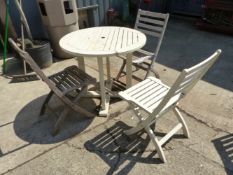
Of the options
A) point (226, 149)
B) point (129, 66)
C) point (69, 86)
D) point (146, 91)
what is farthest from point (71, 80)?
point (226, 149)

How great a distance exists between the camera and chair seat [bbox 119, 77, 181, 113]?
2452mm

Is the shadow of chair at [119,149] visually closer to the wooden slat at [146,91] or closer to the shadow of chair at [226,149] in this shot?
the wooden slat at [146,91]

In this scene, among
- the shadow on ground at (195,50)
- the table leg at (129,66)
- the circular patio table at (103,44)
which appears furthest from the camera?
the shadow on ground at (195,50)

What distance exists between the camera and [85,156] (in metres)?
2.59

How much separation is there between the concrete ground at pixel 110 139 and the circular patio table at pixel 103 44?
45cm

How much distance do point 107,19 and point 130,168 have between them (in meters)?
4.56

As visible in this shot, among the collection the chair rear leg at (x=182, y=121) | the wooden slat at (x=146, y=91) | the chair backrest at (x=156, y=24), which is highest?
the chair backrest at (x=156, y=24)

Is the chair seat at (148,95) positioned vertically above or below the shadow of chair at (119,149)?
above

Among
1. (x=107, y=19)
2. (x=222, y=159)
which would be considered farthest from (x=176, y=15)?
(x=222, y=159)

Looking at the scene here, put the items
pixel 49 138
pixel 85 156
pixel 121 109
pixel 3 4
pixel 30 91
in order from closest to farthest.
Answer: pixel 85 156, pixel 49 138, pixel 121 109, pixel 30 91, pixel 3 4

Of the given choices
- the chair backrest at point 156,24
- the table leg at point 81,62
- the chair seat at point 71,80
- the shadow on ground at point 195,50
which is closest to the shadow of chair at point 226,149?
the shadow on ground at point 195,50

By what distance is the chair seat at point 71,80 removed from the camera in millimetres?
2872

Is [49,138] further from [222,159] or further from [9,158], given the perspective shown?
[222,159]

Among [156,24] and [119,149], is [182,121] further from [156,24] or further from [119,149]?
[156,24]
